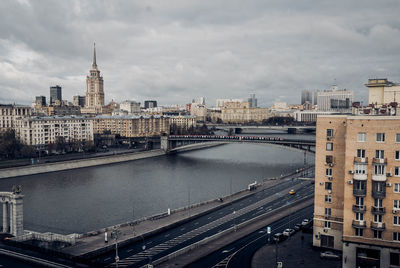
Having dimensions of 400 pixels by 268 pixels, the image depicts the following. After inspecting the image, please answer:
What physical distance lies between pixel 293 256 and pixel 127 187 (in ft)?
77.5

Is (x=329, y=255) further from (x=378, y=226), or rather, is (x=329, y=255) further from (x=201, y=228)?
(x=201, y=228)

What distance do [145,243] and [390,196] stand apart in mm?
11989

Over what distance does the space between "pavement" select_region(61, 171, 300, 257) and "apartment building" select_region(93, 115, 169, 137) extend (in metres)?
60.8

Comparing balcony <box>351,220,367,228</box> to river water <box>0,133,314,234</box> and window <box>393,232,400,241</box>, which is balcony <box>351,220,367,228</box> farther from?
river water <box>0,133,314,234</box>

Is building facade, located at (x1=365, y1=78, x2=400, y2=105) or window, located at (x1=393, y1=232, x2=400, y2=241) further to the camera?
building facade, located at (x1=365, y1=78, x2=400, y2=105)

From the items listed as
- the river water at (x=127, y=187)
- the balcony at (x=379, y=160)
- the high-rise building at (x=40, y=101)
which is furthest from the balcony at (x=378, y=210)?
the high-rise building at (x=40, y=101)

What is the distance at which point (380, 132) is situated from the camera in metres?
16.5

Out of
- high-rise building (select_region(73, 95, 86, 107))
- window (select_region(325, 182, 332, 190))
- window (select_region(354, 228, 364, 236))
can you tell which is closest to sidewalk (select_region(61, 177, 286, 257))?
window (select_region(325, 182, 332, 190))

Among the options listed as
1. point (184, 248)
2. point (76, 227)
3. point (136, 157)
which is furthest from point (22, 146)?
point (184, 248)

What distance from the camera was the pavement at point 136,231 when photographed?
63.1 ft

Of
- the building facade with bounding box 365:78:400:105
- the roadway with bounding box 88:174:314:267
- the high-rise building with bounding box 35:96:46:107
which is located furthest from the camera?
the high-rise building with bounding box 35:96:46:107

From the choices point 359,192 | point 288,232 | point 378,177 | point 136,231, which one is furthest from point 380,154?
point 136,231

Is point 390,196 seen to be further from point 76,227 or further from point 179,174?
point 179,174

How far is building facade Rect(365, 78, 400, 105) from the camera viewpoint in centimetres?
2136
